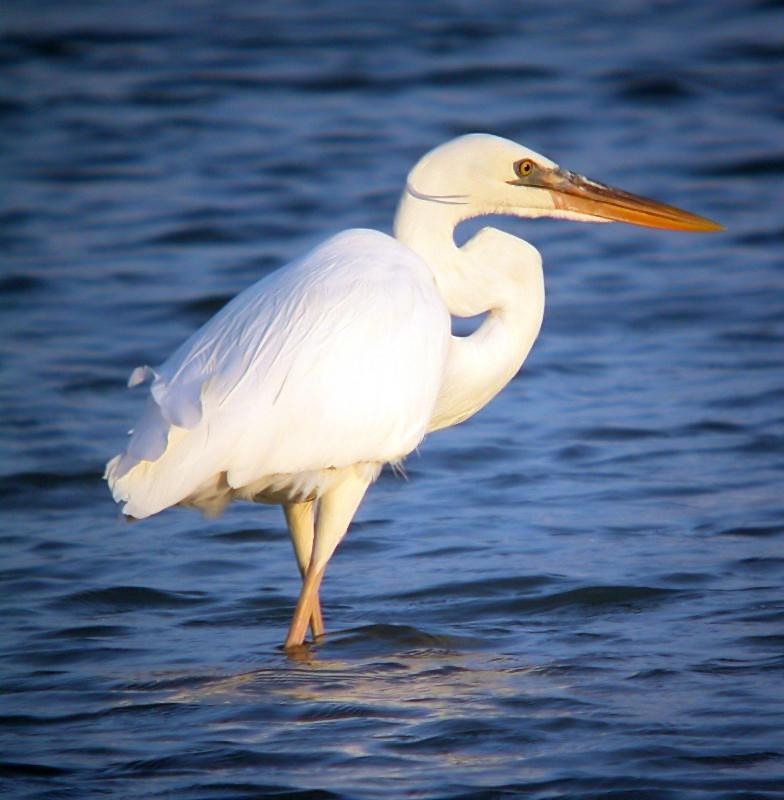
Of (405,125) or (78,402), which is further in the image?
(405,125)

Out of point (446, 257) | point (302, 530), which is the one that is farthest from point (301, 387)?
point (446, 257)

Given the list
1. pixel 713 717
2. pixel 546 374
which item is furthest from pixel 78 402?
pixel 713 717

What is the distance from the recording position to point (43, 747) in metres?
4.38

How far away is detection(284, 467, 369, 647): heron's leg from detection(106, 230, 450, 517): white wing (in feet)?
0.50

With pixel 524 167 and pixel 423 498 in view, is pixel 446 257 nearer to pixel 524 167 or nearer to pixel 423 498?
pixel 524 167

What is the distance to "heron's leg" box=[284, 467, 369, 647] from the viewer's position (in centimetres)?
A: 503

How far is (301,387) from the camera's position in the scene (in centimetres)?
496

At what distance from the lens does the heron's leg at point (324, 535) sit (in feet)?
16.5

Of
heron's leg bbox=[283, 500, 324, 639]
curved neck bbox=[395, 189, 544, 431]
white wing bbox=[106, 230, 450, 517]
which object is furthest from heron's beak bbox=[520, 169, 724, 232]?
heron's leg bbox=[283, 500, 324, 639]

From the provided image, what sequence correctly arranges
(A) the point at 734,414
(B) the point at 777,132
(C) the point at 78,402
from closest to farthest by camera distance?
(A) the point at 734,414, (C) the point at 78,402, (B) the point at 777,132

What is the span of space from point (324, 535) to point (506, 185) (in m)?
1.48

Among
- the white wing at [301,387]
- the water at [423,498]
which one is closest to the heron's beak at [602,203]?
the white wing at [301,387]

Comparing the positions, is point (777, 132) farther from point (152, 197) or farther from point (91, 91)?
point (91, 91)

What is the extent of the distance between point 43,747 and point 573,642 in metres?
1.80
